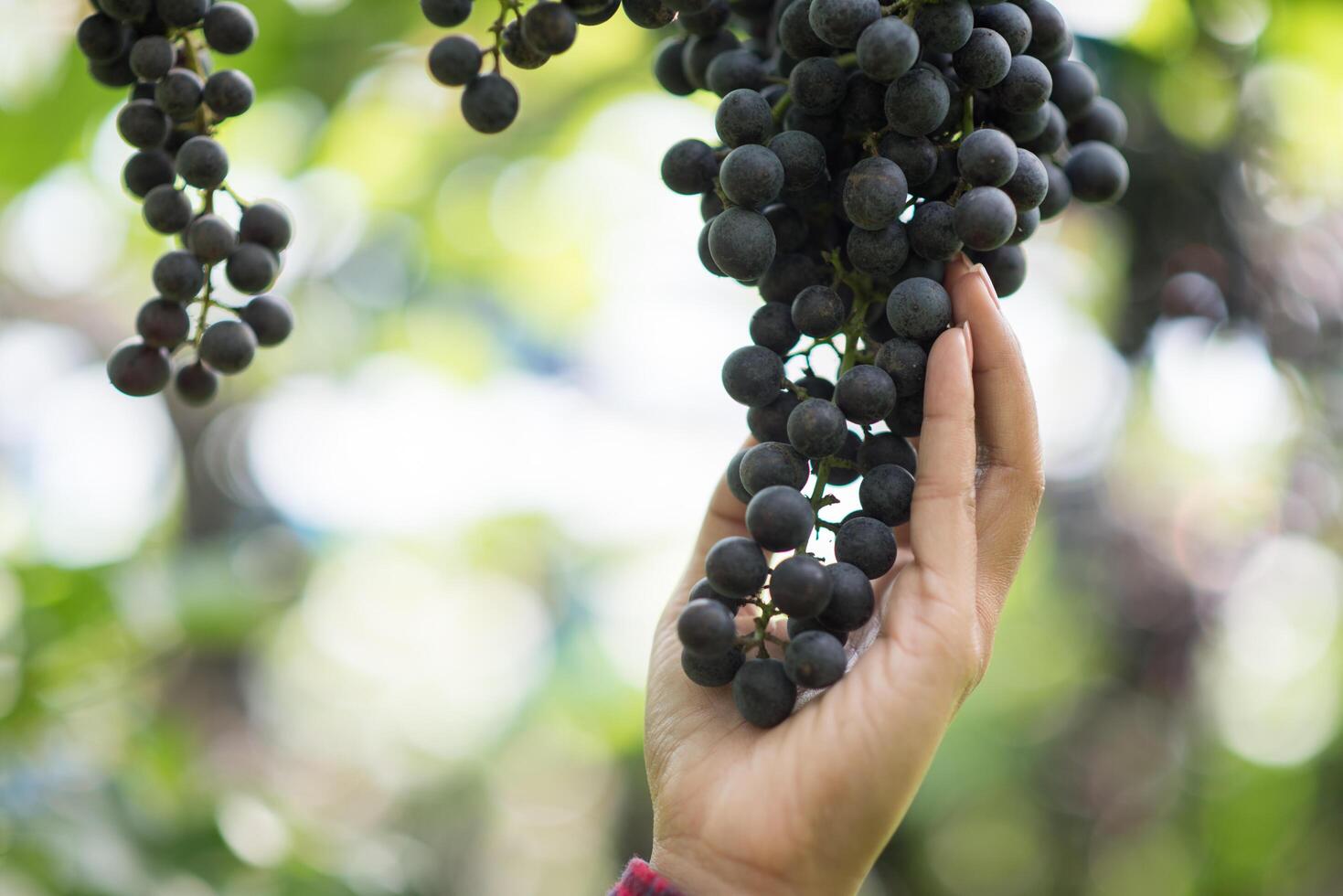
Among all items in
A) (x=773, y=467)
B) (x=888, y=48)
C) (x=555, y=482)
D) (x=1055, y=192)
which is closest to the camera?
(x=888, y=48)

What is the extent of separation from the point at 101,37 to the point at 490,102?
1.12 ft

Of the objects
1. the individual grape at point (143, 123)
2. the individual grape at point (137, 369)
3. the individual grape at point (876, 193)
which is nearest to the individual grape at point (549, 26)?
the individual grape at point (876, 193)

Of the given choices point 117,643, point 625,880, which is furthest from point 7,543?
point 625,880

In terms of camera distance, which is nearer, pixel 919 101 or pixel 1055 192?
pixel 919 101

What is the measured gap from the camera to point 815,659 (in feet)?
2.54

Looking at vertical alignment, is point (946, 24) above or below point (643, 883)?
above

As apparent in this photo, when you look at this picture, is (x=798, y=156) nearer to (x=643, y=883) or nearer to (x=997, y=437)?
(x=997, y=437)

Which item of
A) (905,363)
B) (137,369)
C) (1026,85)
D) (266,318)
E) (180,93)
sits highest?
(1026,85)

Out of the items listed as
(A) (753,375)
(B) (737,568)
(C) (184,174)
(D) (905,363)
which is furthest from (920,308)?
(C) (184,174)

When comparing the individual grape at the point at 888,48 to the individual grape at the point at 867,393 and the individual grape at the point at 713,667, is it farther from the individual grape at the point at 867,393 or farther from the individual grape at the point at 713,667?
the individual grape at the point at 713,667

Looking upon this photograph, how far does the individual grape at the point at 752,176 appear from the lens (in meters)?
0.77

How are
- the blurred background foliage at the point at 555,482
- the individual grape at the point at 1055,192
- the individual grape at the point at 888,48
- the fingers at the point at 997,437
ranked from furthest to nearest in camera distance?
1. the blurred background foliage at the point at 555,482
2. the individual grape at the point at 1055,192
3. the fingers at the point at 997,437
4. the individual grape at the point at 888,48

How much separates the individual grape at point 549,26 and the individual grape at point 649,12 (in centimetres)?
6

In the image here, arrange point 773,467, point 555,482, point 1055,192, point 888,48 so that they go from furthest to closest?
point 555,482 → point 1055,192 → point 773,467 → point 888,48
